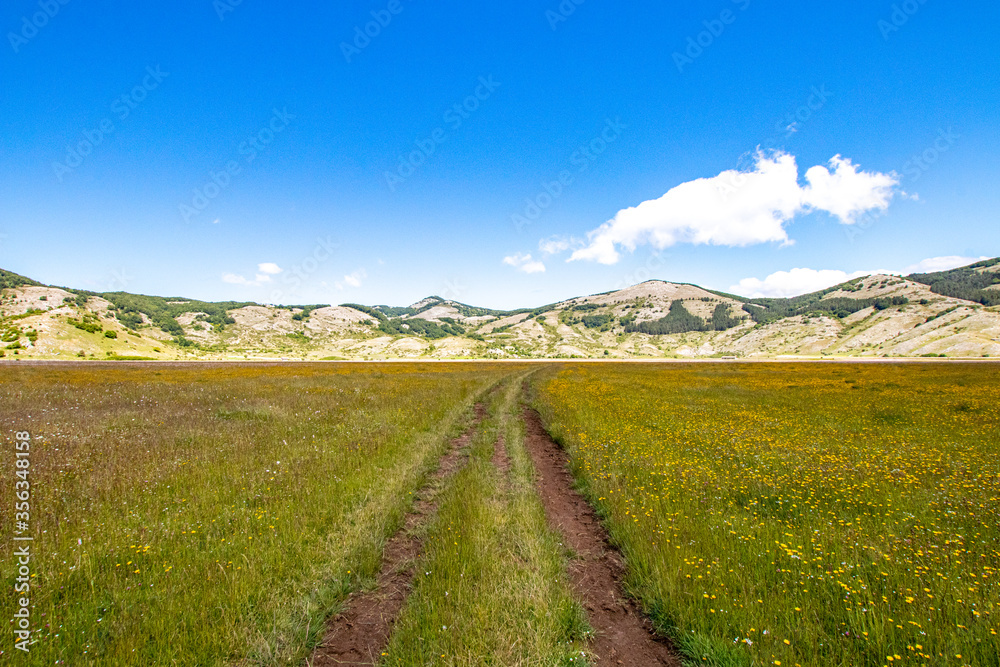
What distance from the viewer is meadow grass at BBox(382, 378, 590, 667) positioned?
445 cm

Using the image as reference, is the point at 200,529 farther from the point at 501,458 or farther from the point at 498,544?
the point at 501,458

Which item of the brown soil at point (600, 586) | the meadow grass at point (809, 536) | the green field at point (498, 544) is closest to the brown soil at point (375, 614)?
the green field at point (498, 544)

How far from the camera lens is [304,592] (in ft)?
18.4

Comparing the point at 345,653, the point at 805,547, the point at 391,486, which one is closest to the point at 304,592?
the point at 345,653

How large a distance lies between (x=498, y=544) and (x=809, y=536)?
627 centimetres

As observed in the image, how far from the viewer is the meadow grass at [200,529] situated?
15.1 feet

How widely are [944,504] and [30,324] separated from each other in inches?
6847

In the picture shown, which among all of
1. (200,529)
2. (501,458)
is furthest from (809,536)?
(200,529)

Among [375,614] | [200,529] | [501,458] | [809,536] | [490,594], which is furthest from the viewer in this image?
[501,458]

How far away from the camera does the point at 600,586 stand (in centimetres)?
609

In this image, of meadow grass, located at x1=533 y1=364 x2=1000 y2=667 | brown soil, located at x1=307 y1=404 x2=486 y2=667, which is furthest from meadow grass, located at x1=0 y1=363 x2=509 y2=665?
meadow grass, located at x1=533 y1=364 x2=1000 y2=667

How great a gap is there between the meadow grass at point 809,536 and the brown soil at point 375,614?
397 centimetres

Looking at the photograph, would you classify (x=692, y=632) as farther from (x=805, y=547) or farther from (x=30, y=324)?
(x=30, y=324)

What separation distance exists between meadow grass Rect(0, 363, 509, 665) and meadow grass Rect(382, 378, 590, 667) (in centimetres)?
121
